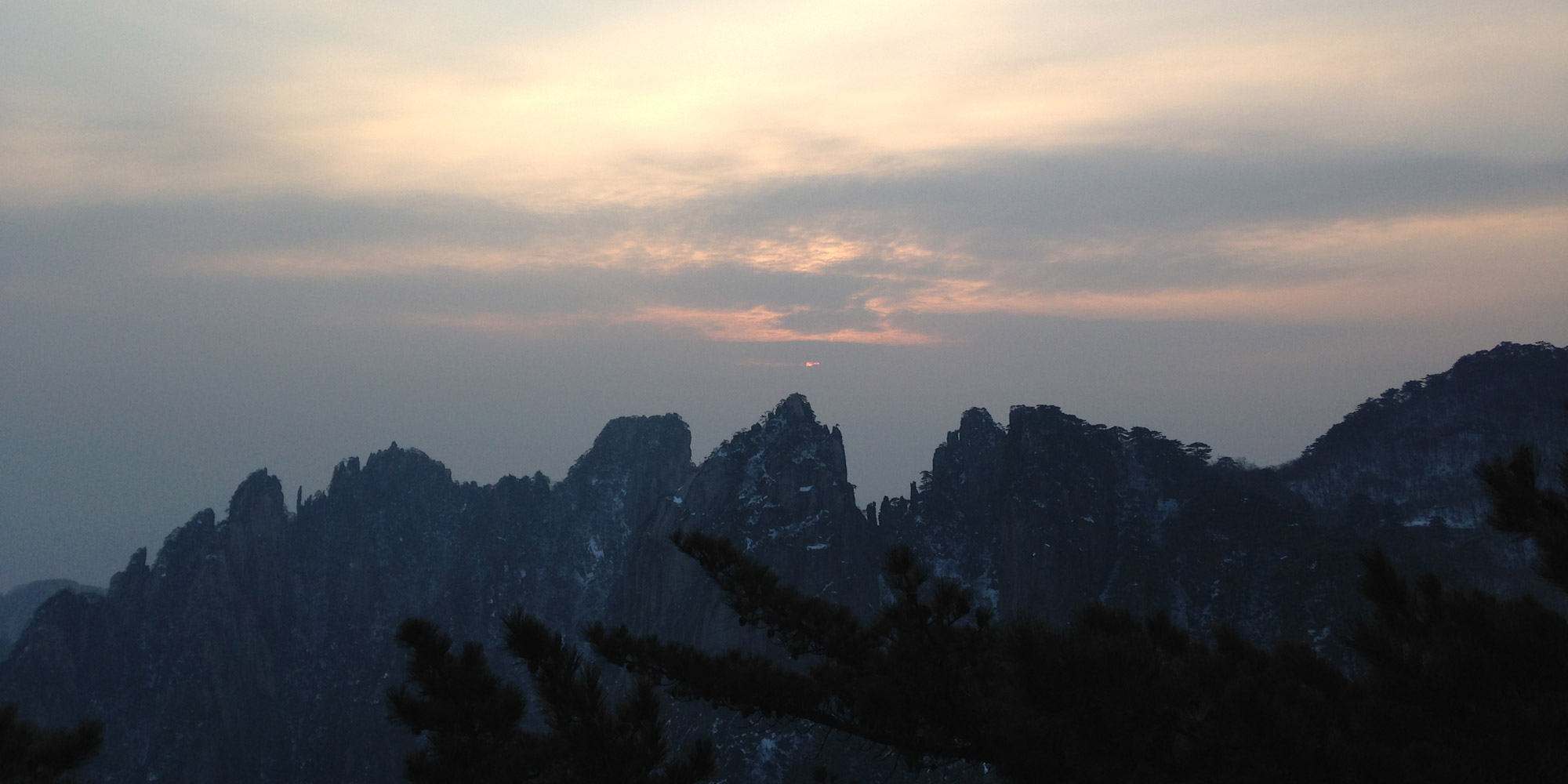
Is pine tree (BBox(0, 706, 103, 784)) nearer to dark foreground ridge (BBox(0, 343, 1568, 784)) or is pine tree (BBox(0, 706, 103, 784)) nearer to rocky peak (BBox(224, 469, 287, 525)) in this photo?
dark foreground ridge (BBox(0, 343, 1568, 784))

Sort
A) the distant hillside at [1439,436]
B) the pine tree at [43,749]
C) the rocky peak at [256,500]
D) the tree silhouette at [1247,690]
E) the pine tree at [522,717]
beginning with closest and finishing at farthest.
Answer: the tree silhouette at [1247,690] < the pine tree at [522,717] < the pine tree at [43,749] < the distant hillside at [1439,436] < the rocky peak at [256,500]

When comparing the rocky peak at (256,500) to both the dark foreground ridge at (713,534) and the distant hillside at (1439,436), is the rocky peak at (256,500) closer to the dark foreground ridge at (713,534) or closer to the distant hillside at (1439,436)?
the dark foreground ridge at (713,534)

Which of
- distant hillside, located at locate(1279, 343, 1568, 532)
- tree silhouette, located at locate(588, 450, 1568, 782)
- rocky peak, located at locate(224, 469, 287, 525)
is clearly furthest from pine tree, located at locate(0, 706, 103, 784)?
rocky peak, located at locate(224, 469, 287, 525)

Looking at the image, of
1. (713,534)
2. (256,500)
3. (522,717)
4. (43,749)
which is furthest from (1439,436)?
(256,500)

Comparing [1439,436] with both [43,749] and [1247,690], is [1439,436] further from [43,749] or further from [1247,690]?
[43,749]

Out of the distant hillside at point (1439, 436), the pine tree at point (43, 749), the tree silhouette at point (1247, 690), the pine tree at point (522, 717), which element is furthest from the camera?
the distant hillside at point (1439, 436)

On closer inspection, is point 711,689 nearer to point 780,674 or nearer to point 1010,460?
point 780,674

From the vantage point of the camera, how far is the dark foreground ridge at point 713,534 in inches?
3369

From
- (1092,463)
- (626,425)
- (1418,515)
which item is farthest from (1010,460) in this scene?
(626,425)

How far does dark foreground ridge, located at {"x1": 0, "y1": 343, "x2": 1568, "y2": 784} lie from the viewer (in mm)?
85562

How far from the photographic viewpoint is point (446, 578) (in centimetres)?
15362

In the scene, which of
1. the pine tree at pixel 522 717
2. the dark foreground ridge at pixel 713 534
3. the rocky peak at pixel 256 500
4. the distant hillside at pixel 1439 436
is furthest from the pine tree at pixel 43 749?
the rocky peak at pixel 256 500

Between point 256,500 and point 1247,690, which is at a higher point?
point 1247,690

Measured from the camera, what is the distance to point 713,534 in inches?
1991
